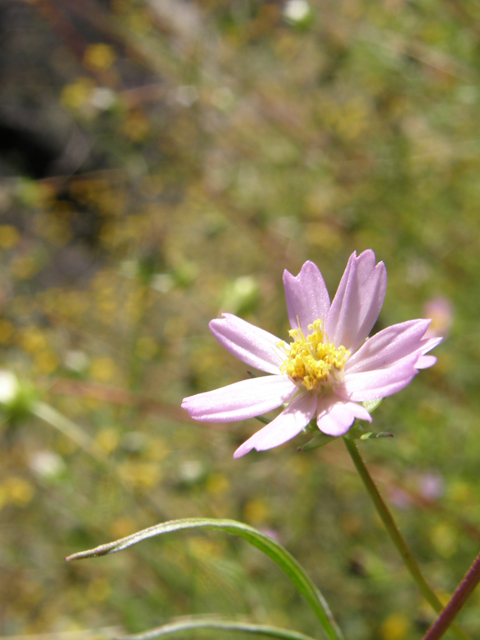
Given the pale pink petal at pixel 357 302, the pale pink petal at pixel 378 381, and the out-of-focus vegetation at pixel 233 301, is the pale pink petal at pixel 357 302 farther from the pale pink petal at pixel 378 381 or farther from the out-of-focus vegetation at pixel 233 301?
the out-of-focus vegetation at pixel 233 301

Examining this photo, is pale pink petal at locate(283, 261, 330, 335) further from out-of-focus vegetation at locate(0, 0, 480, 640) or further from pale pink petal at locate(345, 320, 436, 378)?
out-of-focus vegetation at locate(0, 0, 480, 640)

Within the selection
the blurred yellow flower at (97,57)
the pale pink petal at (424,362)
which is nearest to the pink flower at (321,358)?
the pale pink petal at (424,362)

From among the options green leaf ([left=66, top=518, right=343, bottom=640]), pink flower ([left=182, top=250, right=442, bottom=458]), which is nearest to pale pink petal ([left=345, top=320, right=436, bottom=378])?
pink flower ([left=182, top=250, right=442, bottom=458])

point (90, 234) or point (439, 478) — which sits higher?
point (90, 234)

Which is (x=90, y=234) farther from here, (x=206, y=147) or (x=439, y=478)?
(x=439, y=478)

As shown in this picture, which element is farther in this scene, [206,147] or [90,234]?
[90,234]

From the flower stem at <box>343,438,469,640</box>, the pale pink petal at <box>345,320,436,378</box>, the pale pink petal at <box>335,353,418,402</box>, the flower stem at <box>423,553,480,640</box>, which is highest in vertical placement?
the pale pink petal at <box>345,320,436,378</box>

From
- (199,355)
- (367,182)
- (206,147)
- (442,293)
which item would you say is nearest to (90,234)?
(206,147)

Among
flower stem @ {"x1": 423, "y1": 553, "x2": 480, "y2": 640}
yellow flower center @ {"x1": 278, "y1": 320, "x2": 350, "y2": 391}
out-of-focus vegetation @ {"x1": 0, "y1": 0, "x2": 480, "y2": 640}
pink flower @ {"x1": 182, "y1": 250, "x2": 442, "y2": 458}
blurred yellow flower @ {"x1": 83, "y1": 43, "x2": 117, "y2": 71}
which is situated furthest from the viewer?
blurred yellow flower @ {"x1": 83, "y1": 43, "x2": 117, "y2": 71}
